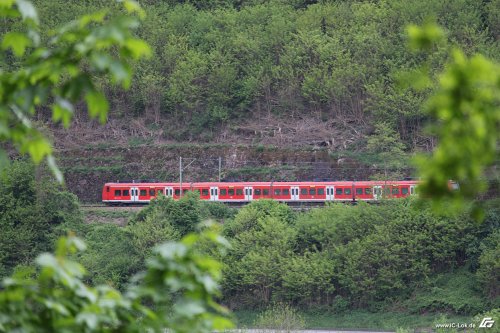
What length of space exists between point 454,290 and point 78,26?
3302cm

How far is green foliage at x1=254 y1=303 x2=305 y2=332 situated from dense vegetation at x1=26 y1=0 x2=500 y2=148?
1630 cm

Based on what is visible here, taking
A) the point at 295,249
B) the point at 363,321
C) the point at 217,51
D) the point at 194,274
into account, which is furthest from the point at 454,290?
the point at 194,274

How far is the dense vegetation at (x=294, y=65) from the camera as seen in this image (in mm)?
51344

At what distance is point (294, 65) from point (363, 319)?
2146 centimetres

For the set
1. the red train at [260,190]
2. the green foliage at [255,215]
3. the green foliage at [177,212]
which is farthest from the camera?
the red train at [260,190]

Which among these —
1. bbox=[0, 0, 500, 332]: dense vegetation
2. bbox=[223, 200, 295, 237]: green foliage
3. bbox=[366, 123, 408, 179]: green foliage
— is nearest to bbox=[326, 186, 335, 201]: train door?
bbox=[366, 123, 408, 179]: green foliage

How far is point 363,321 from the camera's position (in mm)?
35562

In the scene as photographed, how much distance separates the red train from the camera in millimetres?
43447

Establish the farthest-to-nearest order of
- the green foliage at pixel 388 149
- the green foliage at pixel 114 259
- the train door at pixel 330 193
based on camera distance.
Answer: the green foliage at pixel 388 149 → the train door at pixel 330 193 → the green foliage at pixel 114 259

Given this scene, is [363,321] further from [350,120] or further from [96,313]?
[96,313]

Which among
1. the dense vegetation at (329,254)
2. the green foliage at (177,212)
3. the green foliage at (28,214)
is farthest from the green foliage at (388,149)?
the green foliage at (28,214)

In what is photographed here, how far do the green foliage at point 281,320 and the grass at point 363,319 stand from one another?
0.63 m

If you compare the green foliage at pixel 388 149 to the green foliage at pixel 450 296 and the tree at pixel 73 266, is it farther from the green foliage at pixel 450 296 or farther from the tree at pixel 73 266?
the tree at pixel 73 266

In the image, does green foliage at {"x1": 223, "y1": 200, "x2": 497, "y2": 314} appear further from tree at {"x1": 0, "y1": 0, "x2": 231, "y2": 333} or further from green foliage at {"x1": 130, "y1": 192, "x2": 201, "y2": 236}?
tree at {"x1": 0, "y1": 0, "x2": 231, "y2": 333}
